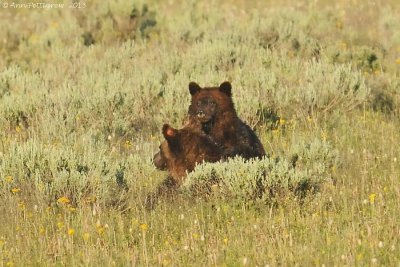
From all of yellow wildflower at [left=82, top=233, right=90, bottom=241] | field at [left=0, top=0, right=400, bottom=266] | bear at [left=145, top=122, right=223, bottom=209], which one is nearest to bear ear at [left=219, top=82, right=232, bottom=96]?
bear at [left=145, top=122, right=223, bottom=209]

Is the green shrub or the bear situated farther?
the bear

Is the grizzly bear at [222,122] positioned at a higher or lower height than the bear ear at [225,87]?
lower

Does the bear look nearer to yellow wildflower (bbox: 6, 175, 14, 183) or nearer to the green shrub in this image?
the green shrub

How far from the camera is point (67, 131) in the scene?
1122 cm

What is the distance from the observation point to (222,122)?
909 centimetres

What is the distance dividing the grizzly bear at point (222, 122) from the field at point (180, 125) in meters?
0.63

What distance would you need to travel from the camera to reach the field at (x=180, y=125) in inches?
270

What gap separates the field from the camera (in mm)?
6867

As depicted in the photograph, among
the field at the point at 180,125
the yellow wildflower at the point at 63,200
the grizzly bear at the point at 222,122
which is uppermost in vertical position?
the grizzly bear at the point at 222,122

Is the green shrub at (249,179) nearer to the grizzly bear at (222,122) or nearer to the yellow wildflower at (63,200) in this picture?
the grizzly bear at (222,122)

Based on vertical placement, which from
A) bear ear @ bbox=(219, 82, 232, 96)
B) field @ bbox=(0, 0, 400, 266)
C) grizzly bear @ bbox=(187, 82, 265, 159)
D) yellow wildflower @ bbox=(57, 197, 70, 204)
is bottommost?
field @ bbox=(0, 0, 400, 266)

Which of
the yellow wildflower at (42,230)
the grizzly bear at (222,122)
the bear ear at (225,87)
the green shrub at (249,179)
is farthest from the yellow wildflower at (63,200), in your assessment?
the bear ear at (225,87)

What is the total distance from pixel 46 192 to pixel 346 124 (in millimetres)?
5030

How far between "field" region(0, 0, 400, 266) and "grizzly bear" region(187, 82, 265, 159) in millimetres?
629
